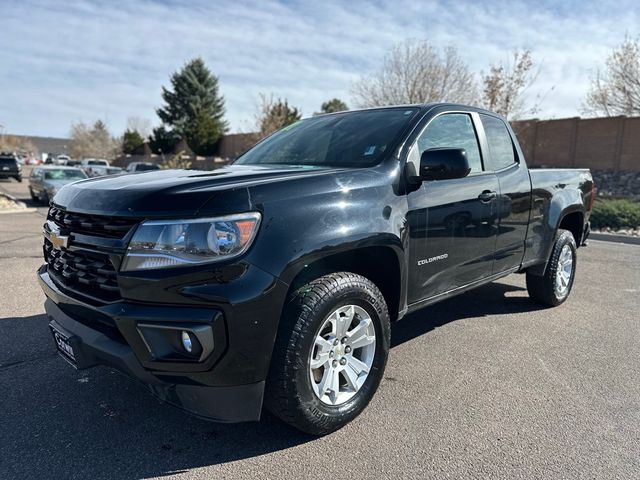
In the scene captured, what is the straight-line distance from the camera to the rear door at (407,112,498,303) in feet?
10.4

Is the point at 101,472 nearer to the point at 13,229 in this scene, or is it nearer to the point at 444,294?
the point at 444,294

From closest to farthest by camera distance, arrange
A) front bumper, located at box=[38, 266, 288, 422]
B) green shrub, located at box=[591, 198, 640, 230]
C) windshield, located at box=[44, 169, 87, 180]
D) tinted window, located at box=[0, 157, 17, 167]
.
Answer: front bumper, located at box=[38, 266, 288, 422], green shrub, located at box=[591, 198, 640, 230], windshield, located at box=[44, 169, 87, 180], tinted window, located at box=[0, 157, 17, 167]

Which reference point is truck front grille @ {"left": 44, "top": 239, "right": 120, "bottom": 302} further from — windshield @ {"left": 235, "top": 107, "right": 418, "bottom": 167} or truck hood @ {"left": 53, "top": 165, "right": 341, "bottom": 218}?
windshield @ {"left": 235, "top": 107, "right": 418, "bottom": 167}

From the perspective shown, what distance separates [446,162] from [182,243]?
171 centimetres

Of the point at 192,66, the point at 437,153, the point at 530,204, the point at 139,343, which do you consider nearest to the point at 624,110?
the point at 530,204

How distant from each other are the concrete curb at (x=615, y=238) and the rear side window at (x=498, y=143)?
7875 mm

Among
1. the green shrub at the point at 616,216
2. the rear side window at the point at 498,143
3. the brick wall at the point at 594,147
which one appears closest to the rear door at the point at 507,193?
the rear side window at the point at 498,143

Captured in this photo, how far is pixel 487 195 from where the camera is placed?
3775 mm

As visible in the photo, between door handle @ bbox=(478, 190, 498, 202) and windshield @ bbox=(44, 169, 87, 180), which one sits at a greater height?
door handle @ bbox=(478, 190, 498, 202)

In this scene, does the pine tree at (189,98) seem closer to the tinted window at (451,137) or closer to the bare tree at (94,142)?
the bare tree at (94,142)

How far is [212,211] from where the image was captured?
2.21 meters

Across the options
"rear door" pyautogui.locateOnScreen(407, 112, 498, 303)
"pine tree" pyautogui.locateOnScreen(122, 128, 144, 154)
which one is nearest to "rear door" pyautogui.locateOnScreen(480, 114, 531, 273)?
"rear door" pyautogui.locateOnScreen(407, 112, 498, 303)

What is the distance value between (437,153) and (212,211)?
5.01 feet

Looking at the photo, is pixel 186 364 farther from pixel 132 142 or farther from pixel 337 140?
pixel 132 142
